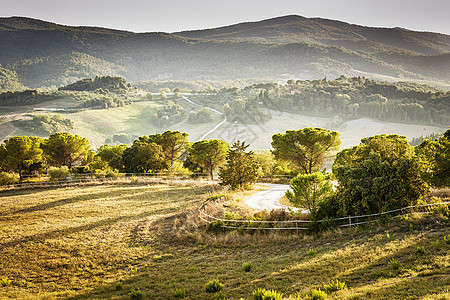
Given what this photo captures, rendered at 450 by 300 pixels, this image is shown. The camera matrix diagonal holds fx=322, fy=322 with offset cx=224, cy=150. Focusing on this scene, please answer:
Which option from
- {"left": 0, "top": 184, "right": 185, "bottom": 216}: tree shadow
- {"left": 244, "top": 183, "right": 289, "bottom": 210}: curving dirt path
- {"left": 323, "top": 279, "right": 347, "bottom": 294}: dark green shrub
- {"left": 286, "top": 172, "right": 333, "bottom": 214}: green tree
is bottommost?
{"left": 0, "top": 184, "right": 185, "bottom": 216}: tree shadow

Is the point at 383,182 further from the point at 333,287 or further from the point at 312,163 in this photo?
the point at 312,163

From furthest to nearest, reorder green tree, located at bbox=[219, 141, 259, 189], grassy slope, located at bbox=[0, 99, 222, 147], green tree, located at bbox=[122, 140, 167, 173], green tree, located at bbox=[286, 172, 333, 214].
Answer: grassy slope, located at bbox=[0, 99, 222, 147]
green tree, located at bbox=[122, 140, 167, 173]
green tree, located at bbox=[219, 141, 259, 189]
green tree, located at bbox=[286, 172, 333, 214]

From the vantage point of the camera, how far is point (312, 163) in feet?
177

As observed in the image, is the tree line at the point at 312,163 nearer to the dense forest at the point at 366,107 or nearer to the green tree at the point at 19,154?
the green tree at the point at 19,154

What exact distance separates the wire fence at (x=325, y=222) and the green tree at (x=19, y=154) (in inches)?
1532

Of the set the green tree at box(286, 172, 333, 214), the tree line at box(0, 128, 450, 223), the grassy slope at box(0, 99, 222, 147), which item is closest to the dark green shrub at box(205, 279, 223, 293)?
the tree line at box(0, 128, 450, 223)

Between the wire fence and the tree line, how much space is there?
43 centimetres

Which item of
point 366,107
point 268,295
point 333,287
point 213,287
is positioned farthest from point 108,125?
point 333,287

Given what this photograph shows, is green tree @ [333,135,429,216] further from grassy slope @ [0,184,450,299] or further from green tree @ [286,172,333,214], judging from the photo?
grassy slope @ [0,184,450,299]

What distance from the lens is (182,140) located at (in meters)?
62.8

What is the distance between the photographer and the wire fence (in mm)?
15062

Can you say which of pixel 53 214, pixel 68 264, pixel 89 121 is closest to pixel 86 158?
pixel 53 214

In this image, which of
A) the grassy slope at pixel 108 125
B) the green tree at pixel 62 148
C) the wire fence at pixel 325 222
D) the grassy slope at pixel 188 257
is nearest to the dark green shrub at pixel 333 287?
the grassy slope at pixel 188 257

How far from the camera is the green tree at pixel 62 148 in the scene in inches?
2189
